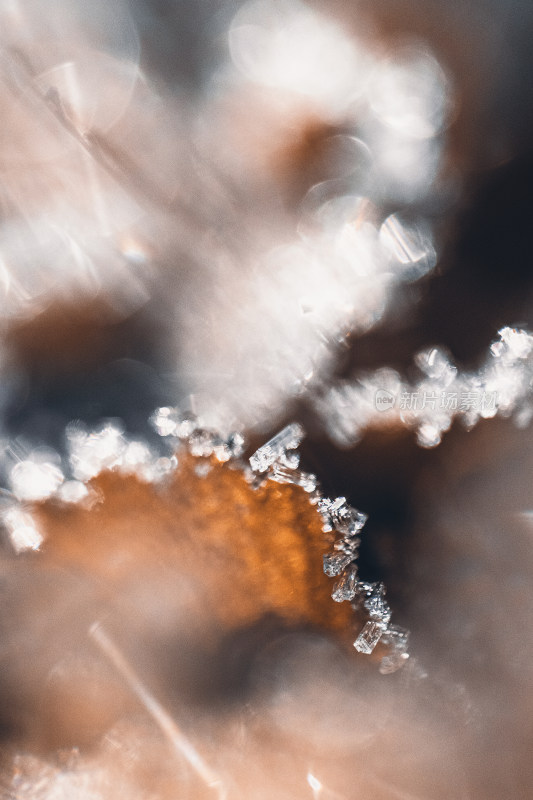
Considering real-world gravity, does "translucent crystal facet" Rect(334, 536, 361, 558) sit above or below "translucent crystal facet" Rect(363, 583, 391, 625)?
above

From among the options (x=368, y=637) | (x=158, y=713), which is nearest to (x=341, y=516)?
(x=368, y=637)

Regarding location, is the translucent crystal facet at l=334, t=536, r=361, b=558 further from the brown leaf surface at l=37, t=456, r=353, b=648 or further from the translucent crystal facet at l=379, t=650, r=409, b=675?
the translucent crystal facet at l=379, t=650, r=409, b=675

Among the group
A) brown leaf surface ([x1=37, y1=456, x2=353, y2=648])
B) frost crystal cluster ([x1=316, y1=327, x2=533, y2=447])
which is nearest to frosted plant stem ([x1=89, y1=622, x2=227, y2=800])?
brown leaf surface ([x1=37, y1=456, x2=353, y2=648])

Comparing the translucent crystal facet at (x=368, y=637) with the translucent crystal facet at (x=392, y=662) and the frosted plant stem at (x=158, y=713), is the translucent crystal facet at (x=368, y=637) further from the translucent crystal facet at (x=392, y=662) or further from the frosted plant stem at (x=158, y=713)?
the frosted plant stem at (x=158, y=713)

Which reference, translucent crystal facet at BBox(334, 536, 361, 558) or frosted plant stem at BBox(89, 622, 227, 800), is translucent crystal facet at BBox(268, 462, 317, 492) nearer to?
translucent crystal facet at BBox(334, 536, 361, 558)

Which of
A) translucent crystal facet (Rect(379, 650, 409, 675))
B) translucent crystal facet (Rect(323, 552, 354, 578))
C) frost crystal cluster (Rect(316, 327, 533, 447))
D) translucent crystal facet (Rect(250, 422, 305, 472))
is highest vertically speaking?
translucent crystal facet (Rect(250, 422, 305, 472))

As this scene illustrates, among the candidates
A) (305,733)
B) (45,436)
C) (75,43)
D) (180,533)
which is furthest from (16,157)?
(305,733)
